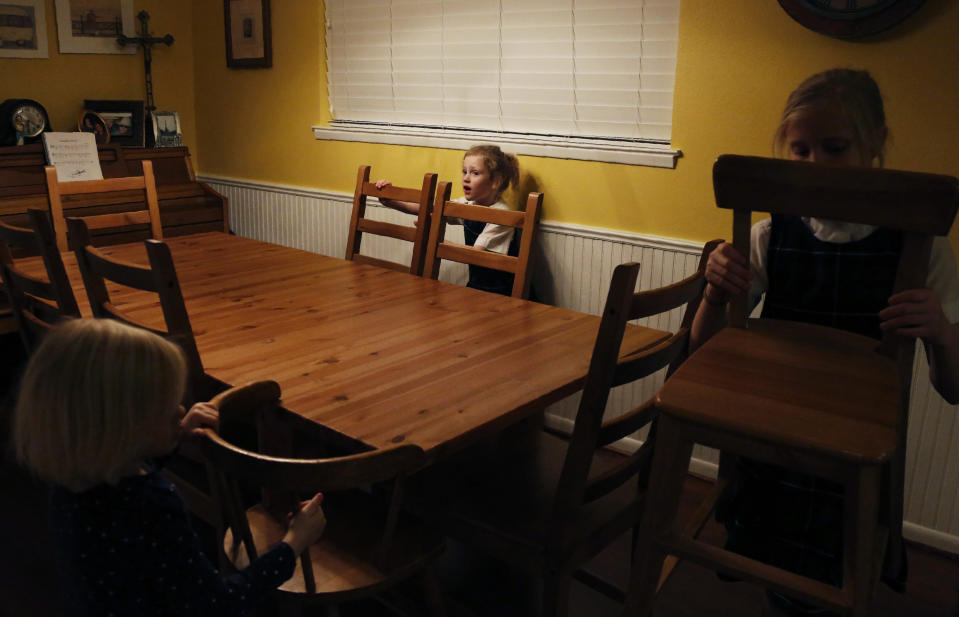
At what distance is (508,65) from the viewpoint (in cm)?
300

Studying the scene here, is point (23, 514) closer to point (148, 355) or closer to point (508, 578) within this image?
point (508, 578)

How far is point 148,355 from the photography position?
3.31ft

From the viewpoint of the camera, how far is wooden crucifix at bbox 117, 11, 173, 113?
4.09 meters

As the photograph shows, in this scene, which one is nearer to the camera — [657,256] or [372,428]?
[372,428]

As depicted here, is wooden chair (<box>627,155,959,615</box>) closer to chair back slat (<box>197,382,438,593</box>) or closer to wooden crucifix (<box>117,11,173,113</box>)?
chair back slat (<box>197,382,438,593</box>)

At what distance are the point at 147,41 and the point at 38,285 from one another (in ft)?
8.76

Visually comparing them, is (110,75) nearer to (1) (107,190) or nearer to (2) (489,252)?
(1) (107,190)

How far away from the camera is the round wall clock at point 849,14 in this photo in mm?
2084

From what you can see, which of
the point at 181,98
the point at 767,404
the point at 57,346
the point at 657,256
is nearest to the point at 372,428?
the point at 57,346

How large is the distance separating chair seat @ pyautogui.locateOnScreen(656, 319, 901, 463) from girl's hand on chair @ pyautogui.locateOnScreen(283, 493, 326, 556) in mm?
548

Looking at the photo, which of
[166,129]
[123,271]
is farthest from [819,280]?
[166,129]

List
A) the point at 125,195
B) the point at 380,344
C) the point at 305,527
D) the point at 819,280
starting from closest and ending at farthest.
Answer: the point at 305,527, the point at 819,280, the point at 380,344, the point at 125,195

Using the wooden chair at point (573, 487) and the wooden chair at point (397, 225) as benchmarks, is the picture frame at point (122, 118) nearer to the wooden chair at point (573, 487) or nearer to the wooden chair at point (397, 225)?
the wooden chair at point (397, 225)

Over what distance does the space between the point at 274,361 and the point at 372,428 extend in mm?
409
